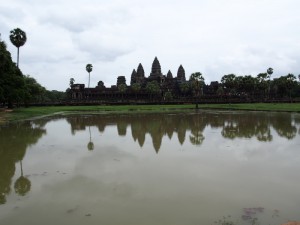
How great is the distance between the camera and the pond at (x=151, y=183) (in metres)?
7.30

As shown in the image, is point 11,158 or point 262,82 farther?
point 262,82

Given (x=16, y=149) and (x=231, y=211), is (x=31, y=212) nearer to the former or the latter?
(x=231, y=211)

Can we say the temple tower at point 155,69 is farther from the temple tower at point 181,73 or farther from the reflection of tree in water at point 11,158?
the reflection of tree in water at point 11,158

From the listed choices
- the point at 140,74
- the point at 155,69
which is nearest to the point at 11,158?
the point at 155,69

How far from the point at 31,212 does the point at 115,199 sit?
2.09 metres

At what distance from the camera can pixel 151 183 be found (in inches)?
388

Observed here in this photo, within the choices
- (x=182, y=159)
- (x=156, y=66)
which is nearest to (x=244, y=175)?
(x=182, y=159)

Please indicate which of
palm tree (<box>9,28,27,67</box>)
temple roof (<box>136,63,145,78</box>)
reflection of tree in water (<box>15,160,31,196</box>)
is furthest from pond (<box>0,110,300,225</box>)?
temple roof (<box>136,63,145,78</box>)

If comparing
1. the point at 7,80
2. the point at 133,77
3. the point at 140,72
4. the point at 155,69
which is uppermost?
the point at 155,69

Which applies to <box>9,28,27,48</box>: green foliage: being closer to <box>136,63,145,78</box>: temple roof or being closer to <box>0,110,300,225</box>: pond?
<box>0,110,300,225</box>: pond

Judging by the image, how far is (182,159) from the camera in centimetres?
1352

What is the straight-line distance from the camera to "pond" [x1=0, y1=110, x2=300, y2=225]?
23.9ft

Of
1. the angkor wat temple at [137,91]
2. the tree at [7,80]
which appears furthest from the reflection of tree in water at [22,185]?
the angkor wat temple at [137,91]

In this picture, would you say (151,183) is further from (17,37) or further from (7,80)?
(17,37)
